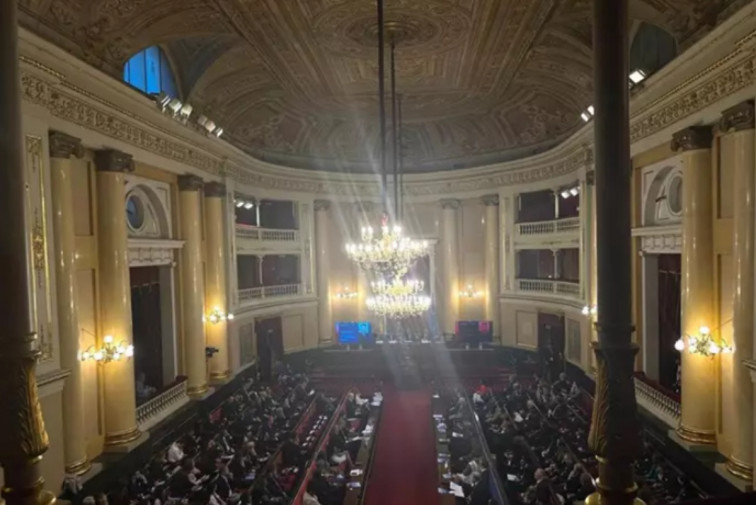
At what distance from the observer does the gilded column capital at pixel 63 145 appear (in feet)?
26.3

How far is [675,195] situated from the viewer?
35.1 ft

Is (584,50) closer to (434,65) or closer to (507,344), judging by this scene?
(434,65)

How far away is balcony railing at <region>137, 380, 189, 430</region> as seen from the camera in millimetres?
10570

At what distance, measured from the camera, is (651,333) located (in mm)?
11570

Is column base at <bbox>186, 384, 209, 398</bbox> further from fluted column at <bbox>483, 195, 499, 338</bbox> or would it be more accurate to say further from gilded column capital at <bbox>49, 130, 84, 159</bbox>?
fluted column at <bbox>483, 195, 499, 338</bbox>

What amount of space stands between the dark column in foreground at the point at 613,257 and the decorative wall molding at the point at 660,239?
8.30 metres

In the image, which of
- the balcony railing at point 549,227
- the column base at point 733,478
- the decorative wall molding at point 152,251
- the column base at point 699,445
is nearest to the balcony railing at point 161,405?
the decorative wall molding at point 152,251

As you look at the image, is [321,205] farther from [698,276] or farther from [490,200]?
[698,276]

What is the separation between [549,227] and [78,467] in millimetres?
13537

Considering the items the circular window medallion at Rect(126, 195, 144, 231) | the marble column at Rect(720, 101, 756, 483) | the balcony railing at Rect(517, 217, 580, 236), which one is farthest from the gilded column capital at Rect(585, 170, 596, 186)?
the circular window medallion at Rect(126, 195, 144, 231)

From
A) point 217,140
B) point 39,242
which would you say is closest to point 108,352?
point 39,242

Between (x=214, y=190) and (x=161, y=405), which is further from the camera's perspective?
(x=214, y=190)

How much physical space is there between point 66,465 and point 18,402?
6688 millimetres

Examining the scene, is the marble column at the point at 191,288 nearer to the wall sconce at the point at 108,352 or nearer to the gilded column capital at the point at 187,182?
the gilded column capital at the point at 187,182
